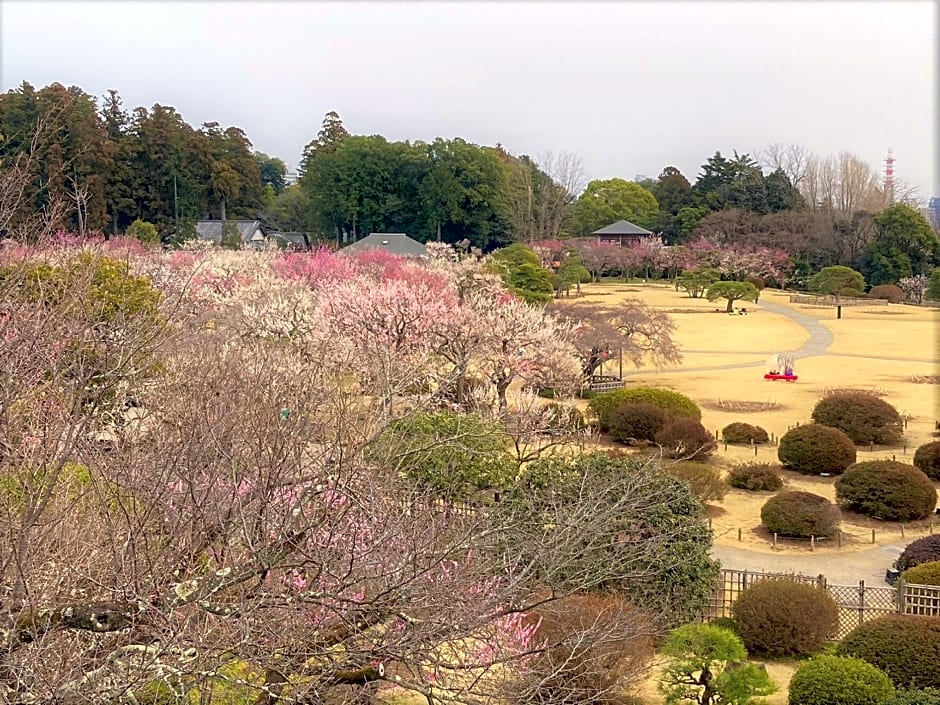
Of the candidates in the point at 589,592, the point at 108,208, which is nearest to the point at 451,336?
the point at 589,592

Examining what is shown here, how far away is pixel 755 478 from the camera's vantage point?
51.1 feet

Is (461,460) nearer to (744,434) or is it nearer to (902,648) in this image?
(902,648)

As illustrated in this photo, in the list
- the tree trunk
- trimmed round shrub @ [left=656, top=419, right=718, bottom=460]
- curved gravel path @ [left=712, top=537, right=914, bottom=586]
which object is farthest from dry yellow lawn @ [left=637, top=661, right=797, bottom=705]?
the tree trunk

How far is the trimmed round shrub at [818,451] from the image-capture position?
16406 mm

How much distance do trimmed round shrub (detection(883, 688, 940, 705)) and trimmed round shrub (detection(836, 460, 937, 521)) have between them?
7084mm

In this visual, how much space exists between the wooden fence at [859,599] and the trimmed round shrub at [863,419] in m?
9.01

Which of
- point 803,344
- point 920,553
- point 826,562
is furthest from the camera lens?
point 803,344

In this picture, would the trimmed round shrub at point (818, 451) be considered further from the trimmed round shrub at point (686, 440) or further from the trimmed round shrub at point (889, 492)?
the trimmed round shrub at point (889, 492)

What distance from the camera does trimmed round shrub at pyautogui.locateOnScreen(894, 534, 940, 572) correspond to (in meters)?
10.9

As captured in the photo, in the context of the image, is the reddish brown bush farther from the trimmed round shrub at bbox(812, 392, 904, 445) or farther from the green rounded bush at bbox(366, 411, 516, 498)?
the trimmed round shrub at bbox(812, 392, 904, 445)

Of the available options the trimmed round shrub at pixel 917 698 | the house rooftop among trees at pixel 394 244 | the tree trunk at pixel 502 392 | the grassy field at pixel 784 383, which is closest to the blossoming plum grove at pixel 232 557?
the trimmed round shrub at pixel 917 698

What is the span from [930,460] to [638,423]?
18.2ft

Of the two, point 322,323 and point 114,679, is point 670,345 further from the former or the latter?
point 114,679

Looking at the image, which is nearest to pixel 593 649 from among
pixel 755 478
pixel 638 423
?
pixel 755 478
